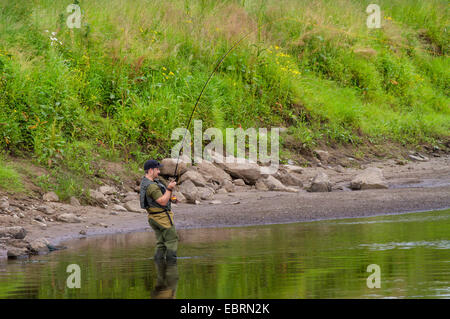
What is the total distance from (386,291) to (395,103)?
14329 millimetres

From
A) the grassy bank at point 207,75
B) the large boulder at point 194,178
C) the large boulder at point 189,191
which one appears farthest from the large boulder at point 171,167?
the grassy bank at point 207,75

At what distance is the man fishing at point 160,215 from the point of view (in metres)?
7.96

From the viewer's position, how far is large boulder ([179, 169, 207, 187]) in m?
12.4

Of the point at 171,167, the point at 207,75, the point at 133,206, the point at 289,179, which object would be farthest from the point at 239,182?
the point at 207,75

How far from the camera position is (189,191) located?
12.1 metres

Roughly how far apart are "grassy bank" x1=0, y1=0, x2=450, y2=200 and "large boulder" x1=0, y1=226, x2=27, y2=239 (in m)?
2.83

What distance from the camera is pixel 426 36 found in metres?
23.3

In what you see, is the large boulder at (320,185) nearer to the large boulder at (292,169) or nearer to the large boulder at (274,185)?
the large boulder at (274,185)

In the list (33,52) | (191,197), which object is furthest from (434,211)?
(33,52)

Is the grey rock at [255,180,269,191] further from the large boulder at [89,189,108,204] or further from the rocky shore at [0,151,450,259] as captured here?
the large boulder at [89,189,108,204]

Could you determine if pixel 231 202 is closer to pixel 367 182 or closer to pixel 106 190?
pixel 106 190

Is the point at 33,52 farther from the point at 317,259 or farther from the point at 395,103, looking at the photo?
the point at 395,103

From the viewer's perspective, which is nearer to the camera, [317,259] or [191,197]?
[317,259]

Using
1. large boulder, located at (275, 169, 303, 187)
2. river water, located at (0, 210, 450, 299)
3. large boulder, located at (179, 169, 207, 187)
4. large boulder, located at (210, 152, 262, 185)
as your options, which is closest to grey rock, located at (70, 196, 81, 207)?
river water, located at (0, 210, 450, 299)
